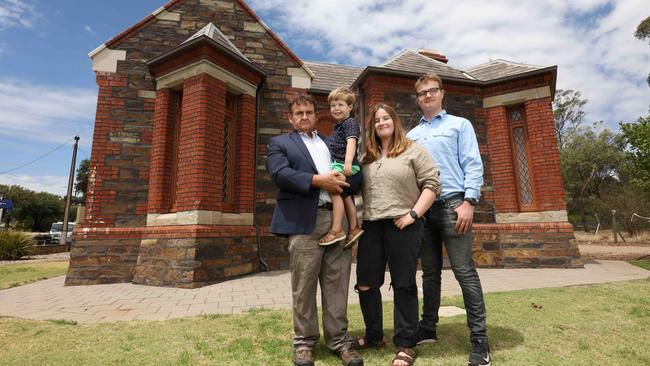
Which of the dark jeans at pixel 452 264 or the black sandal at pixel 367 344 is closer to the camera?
the dark jeans at pixel 452 264

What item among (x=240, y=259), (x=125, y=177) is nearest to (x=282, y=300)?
(x=240, y=259)

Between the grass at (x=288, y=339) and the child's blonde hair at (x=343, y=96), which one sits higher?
the child's blonde hair at (x=343, y=96)

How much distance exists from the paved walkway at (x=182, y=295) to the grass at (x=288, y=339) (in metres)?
0.44

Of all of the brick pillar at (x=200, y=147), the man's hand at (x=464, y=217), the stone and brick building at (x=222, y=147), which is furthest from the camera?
the stone and brick building at (x=222, y=147)

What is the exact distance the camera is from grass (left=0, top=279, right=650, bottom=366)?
240 cm

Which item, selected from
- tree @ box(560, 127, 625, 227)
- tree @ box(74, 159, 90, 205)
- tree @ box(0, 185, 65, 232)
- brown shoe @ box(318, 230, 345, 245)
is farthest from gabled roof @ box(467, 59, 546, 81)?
tree @ box(0, 185, 65, 232)

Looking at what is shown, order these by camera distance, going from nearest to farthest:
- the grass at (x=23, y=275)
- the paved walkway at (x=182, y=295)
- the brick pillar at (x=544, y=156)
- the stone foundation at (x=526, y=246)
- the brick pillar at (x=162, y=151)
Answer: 1. the paved walkway at (x=182, y=295)
2. the brick pillar at (x=162, y=151)
3. the grass at (x=23, y=275)
4. the stone foundation at (x=526, y=246)
5. the brick pillar at (x=544, y=156)

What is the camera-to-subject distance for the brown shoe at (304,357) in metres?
2.24

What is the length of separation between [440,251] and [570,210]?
108 ft

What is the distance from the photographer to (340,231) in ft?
7.97

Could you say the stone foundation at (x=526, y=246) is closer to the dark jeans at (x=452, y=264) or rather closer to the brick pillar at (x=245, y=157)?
the brick pillar at (x=245, y=157)

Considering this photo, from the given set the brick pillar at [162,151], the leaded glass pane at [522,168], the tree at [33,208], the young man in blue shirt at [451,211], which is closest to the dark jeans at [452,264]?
the young man in blue shirt at [451,211]

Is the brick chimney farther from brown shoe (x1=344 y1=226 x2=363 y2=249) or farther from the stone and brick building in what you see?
brown shoe (x1=344 y1=226 x2=363 y2=249)

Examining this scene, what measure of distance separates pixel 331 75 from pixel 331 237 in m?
9.36
